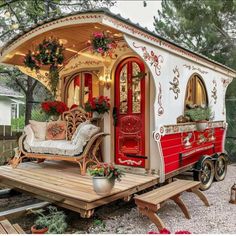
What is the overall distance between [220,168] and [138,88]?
3.08m

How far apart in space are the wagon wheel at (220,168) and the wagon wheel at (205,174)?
41 centimetres

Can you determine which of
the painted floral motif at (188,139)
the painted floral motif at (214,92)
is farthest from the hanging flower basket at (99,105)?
the painted floral motif at (214,92)

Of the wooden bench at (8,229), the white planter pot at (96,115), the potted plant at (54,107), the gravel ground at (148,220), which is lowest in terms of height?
the gravel ground at (148,220)

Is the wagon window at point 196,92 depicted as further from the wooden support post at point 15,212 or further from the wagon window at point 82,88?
the wooden support post at point 15,212

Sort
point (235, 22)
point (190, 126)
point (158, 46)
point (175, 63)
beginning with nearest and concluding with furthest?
point (158, 46) → point (175, 63) → point (190, 126) → point (235, 22)

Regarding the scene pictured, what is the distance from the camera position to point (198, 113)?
552 centimetres

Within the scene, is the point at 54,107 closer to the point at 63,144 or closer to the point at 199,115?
the point at 63,144

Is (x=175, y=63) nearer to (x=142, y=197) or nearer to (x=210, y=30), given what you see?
(x=142, y=197)

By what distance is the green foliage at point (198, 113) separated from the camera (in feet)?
17.7

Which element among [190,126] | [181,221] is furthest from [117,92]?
[181,221]

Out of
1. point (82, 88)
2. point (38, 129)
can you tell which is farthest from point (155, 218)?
point (82, 88)

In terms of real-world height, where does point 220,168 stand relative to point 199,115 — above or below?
below

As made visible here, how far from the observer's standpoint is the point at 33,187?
3.92 m

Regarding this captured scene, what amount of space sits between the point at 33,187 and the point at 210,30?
7225 millimetres
